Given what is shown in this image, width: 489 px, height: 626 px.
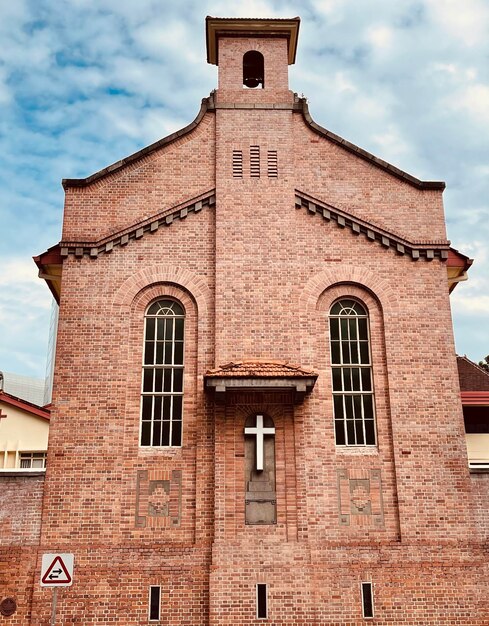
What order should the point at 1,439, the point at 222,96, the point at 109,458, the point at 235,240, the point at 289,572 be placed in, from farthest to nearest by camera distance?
1. the point at 1,439
2. the point at 222,96
3. the point at 235,240
4. the point at 109,458
5. the point at 289,572

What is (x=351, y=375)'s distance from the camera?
14.7 meters

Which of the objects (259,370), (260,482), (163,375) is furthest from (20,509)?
(259,370)

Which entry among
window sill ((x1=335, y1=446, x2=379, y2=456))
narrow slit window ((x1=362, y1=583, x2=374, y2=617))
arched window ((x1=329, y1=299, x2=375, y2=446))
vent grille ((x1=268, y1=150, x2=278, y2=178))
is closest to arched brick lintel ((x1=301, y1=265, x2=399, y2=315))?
arched window ((x1=329, y1=299, x2=375, y2=446))

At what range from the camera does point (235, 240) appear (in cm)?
1525

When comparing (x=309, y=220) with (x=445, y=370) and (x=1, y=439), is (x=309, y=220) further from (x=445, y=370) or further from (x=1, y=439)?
(x=1, y=439)

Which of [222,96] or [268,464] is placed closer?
[268,464]

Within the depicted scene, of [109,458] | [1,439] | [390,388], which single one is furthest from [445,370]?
[1,439]

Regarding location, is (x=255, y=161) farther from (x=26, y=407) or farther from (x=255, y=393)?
(x=26, y=407)

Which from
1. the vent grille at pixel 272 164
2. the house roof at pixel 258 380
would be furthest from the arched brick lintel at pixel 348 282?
the vent grille at pixel 272 164

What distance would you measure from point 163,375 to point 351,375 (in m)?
4.25

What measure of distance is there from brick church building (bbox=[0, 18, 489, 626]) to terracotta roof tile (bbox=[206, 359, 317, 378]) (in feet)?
0.24

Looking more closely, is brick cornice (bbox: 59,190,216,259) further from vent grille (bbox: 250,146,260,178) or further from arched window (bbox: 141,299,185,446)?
arched window (bbox: 141,299,185,446)

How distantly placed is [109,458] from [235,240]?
223 inches

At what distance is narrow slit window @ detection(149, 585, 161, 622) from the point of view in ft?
41.8
